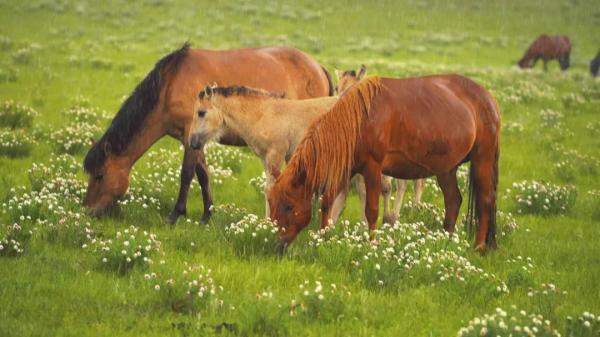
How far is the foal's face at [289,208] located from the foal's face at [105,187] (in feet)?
9.75

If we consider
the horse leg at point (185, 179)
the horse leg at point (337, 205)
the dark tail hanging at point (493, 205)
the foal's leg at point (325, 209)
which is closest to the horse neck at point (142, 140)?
the horse leg at point (185, 179)

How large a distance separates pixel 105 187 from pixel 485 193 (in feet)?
17.1

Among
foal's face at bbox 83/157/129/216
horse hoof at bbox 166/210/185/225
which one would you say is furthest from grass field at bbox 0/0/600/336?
foal's face at bbox 83/157/129/216

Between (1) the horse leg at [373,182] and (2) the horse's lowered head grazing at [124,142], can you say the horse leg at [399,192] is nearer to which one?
(1) the horse leg at [373,182]

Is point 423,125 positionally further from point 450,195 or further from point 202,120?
point 202,120

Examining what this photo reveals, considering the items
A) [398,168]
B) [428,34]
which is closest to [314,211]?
[398,168]

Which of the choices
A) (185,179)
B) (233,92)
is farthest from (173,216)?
(233,92)

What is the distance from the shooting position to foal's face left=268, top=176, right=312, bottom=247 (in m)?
8.15

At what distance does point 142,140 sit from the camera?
10.6 meters

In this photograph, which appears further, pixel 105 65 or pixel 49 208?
pixel 105 65

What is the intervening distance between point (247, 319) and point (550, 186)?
24.4 feet

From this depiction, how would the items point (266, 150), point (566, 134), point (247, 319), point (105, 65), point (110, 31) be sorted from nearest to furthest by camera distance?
point (247, 319), point (266, 150), point (566, 134), point (105, 65), point (110, 31)

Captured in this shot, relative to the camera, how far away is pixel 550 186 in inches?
473

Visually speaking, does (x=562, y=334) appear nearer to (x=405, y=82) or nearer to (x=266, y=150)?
(x=405, y=82)
